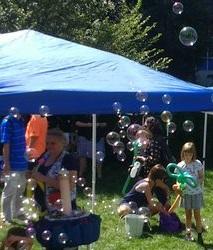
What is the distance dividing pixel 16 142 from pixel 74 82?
2.27 meters

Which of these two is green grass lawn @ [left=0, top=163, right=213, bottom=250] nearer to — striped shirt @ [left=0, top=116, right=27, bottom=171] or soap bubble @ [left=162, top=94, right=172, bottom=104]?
striped shirt @ [left=0, top=116, right=27, bottom=171]

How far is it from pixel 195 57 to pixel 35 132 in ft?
80.3

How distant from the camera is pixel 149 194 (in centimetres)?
752

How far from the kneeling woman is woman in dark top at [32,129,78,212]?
2.04 m

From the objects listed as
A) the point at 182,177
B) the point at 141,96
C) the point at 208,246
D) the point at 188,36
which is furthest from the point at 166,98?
the point at 208,246

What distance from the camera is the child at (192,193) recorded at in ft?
23.4

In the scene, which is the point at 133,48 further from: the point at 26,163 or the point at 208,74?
the point at 208,74

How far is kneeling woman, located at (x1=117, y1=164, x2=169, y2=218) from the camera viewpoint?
24.6ft

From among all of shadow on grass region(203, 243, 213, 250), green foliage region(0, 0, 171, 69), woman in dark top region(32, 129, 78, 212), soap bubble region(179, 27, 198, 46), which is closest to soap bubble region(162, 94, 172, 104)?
woman in dark top region(32, 129, 78, 212)

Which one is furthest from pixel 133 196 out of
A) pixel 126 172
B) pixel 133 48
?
pixel 133 48

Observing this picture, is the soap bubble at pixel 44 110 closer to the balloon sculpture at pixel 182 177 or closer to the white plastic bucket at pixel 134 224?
the balloon sculpture at pixel 182 177

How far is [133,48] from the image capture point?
15461 mm

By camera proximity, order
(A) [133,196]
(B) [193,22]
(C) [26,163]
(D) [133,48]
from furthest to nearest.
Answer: (B) [193,22]
(D) [133,48]
(A) [133,196]
(C) [26,163]

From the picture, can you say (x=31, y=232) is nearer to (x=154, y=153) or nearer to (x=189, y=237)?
(x=189, y=237)
